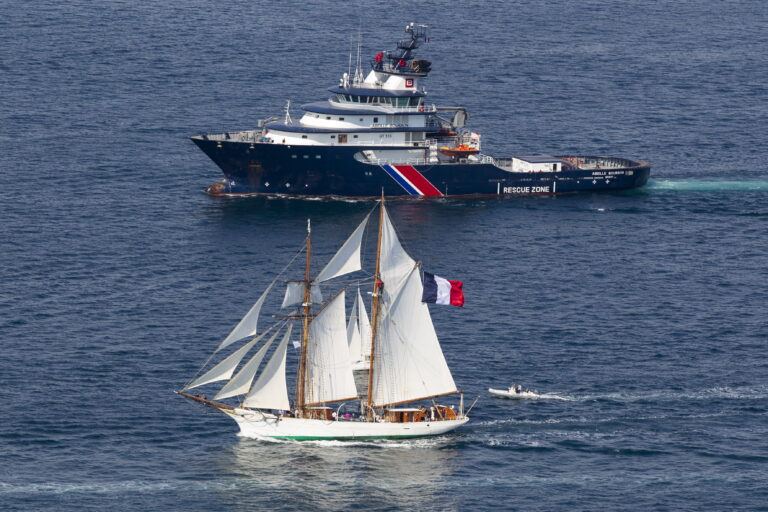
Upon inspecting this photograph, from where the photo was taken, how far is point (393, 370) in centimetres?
12538

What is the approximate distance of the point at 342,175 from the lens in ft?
613

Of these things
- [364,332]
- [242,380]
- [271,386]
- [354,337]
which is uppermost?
[364,332]

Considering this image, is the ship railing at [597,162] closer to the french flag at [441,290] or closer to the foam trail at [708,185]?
the foam trail at [708,185]

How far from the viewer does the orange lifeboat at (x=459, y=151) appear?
625 ft

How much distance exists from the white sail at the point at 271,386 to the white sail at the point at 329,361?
2.66 m

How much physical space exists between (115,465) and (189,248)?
52.6 m

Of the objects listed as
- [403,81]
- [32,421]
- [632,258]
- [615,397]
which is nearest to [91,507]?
[32,421]

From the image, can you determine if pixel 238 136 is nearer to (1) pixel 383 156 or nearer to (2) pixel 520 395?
(1) pixel 383 156

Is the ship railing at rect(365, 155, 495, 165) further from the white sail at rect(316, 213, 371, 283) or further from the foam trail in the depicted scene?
the white sail at rect(316, 213, 371, 283)

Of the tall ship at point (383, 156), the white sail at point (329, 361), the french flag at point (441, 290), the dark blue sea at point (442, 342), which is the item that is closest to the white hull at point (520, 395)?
the dark blue sea at point (442, 342)

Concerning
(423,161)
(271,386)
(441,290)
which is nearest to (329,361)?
(271,386)

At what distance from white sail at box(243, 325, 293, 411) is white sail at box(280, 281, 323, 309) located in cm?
304

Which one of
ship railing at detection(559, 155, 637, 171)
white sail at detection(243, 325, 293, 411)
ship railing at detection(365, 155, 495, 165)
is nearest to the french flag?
white sail at detection(243, 325, 293, 411)

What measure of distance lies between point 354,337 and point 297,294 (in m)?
8.08
